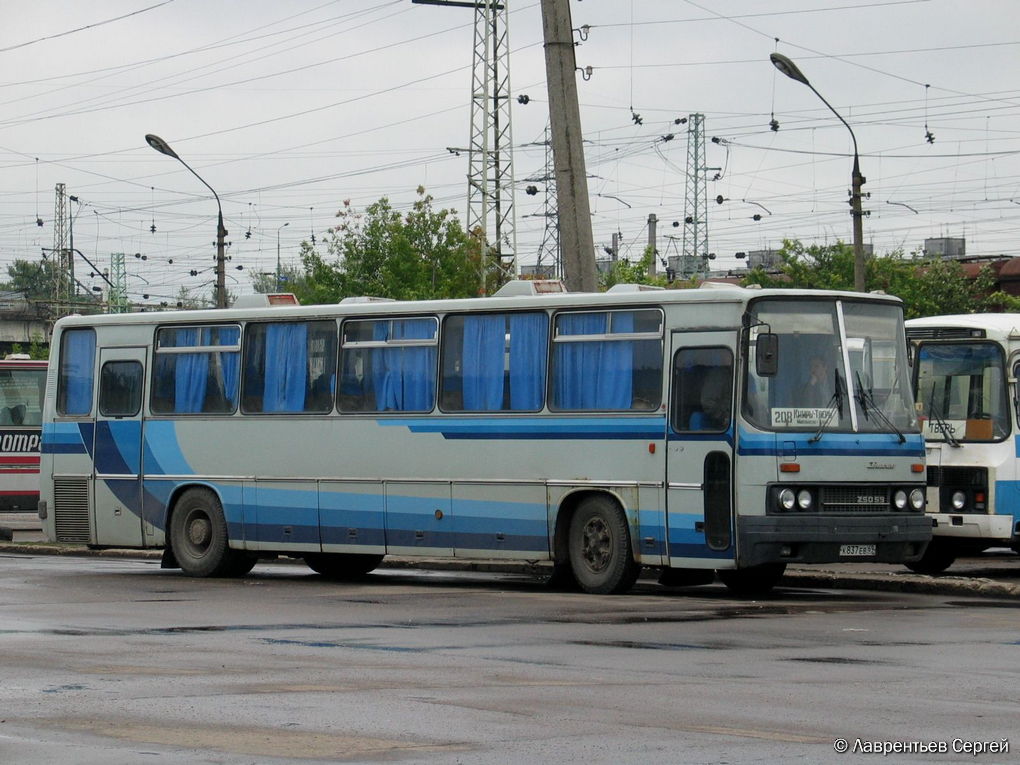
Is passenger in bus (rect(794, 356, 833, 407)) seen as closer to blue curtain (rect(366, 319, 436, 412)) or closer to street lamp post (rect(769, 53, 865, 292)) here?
blue curtain (rect(366, 319, 436, 412))

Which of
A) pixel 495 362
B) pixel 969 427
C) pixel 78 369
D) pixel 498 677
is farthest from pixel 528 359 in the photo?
pixel 498 677

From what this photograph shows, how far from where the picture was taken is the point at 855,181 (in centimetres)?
3397

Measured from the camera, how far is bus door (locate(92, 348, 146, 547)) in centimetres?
2328

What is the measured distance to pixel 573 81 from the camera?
24172 mm

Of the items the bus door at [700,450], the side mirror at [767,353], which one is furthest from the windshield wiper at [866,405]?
the bus door at [700,450]

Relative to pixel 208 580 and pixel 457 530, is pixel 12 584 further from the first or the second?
pixel 457 530

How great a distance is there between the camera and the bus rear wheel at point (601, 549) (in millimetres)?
18766

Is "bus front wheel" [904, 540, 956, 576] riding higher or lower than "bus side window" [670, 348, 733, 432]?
lower

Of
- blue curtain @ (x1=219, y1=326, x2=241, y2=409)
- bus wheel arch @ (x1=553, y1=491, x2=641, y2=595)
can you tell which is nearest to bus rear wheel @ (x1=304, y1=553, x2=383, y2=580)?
blue curtain @ (x1=219, y1=326, x2=241, y2=409)

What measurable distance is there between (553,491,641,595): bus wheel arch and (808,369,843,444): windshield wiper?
2.15m

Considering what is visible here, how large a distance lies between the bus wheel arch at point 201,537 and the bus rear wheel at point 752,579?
621 centimetres

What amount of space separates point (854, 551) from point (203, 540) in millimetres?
8418

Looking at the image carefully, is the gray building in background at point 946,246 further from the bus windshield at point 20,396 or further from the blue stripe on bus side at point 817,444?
the blue stripe on bus side at point 817,444

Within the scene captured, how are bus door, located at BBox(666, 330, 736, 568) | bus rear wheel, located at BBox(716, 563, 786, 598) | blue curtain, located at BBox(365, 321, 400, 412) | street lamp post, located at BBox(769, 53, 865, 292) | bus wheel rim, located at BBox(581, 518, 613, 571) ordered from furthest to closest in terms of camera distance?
street lamp post, located at BBox(769, 53, 865, 292) → blue curtain, located at BBox(365, 321, 400, 412) → bus rear wheel, located at BBox(716, 563, 786, 598) → bus wheel rim, located at BBox(581, 518, 613, 571) → bus door, located at BBox(666, 330, 736, 568)
